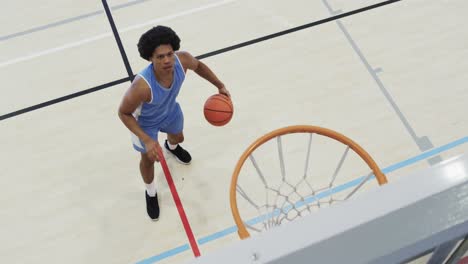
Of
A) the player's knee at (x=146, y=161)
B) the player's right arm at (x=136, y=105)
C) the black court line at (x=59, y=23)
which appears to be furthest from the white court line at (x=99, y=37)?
the player's right arm at (x=136, y=105)

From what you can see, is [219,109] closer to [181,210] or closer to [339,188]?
[181,210]

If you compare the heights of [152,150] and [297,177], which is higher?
[152,150]

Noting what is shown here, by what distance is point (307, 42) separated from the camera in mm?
4258

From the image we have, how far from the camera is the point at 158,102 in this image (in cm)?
257

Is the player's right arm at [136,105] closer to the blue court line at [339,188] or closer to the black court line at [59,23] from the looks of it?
the blue court line at [339,188]

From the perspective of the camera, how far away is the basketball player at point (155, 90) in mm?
2340

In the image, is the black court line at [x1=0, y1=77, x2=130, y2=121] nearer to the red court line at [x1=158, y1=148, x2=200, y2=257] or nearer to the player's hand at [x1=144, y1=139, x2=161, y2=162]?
the red court line at [x1=158, y1=148, x2=200, y2=257]

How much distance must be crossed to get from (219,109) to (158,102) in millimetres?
530

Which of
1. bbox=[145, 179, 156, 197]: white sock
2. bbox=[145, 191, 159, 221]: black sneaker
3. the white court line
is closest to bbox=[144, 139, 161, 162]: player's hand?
bbox=[145, 179, 156, 197]: white sock

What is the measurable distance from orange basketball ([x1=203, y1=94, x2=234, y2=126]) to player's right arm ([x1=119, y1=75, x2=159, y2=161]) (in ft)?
1.93

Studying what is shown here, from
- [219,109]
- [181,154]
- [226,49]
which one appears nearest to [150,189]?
[181,154]

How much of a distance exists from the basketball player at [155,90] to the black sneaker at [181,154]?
0.46 metres

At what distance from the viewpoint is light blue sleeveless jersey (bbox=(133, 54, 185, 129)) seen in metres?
2.46

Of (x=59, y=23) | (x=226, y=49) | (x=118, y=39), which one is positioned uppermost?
(x=59, y=23)
